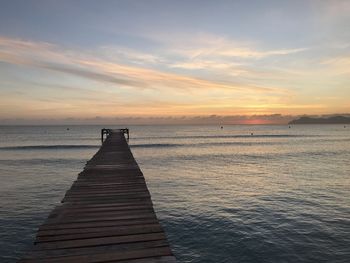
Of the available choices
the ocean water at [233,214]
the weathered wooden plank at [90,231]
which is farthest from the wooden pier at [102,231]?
the ocean water at [233,214]

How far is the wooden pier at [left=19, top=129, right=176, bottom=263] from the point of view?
5.12 m

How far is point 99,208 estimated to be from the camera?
819 centimetres

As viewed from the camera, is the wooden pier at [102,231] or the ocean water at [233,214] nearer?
the wooden pier at [102,231]

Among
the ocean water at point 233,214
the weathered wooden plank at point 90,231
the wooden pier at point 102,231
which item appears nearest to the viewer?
the wooden pier at point 102,231

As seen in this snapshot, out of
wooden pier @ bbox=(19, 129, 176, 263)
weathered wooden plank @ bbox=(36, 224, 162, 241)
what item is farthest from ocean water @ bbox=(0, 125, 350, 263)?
weathered wooden plank @ bbox=(36, 224, 162, 241)

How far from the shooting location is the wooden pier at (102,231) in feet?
16.8

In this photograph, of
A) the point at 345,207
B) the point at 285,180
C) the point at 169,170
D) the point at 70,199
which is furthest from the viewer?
the point at 169,170

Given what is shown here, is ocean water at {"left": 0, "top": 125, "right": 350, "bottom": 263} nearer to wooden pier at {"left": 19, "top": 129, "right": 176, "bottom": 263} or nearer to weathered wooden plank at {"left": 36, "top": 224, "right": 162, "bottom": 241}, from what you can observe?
wooden pier at {"left": 19, "top": 129, "right": 176, "bottom": 263}

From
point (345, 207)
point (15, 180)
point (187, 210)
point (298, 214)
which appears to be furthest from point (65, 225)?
point (15, 180)

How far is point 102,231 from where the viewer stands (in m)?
6.33

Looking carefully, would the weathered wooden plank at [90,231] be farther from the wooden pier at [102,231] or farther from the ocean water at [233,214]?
the ocean water at [233,214]

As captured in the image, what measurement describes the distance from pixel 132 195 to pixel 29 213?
28.2ft

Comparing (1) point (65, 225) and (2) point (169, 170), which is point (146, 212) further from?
(2) point (169, 170)

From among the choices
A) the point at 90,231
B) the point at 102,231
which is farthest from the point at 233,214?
the point at 90,231
